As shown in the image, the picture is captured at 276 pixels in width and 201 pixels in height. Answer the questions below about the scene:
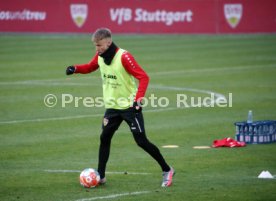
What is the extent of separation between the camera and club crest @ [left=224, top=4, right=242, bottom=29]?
4700 centimetres

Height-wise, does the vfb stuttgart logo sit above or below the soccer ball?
below

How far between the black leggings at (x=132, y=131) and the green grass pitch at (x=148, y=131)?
0.36m

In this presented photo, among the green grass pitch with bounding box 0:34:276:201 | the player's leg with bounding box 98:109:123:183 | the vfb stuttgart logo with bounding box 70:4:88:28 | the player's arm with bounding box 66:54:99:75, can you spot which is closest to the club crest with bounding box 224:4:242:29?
the green grass pitch with bounding box 0:34:276:201

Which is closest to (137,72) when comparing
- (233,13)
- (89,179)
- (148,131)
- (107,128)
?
(107,128)

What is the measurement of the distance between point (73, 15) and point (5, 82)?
21807 mm

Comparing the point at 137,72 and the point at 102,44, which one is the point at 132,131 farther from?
the point at 102,44

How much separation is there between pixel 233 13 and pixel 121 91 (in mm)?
35306

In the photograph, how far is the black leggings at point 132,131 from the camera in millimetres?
12562

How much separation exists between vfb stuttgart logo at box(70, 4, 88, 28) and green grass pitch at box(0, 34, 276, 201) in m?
9.82

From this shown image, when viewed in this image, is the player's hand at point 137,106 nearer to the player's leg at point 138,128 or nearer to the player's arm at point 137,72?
the player's arm at point 137,72

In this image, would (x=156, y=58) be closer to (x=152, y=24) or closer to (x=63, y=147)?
(x=152, y=24)

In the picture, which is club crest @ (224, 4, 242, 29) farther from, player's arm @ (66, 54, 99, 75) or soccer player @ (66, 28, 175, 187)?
soccer player @ (66, 28, 175, 187)

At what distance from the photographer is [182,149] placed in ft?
53.0

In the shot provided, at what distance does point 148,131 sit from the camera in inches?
726
